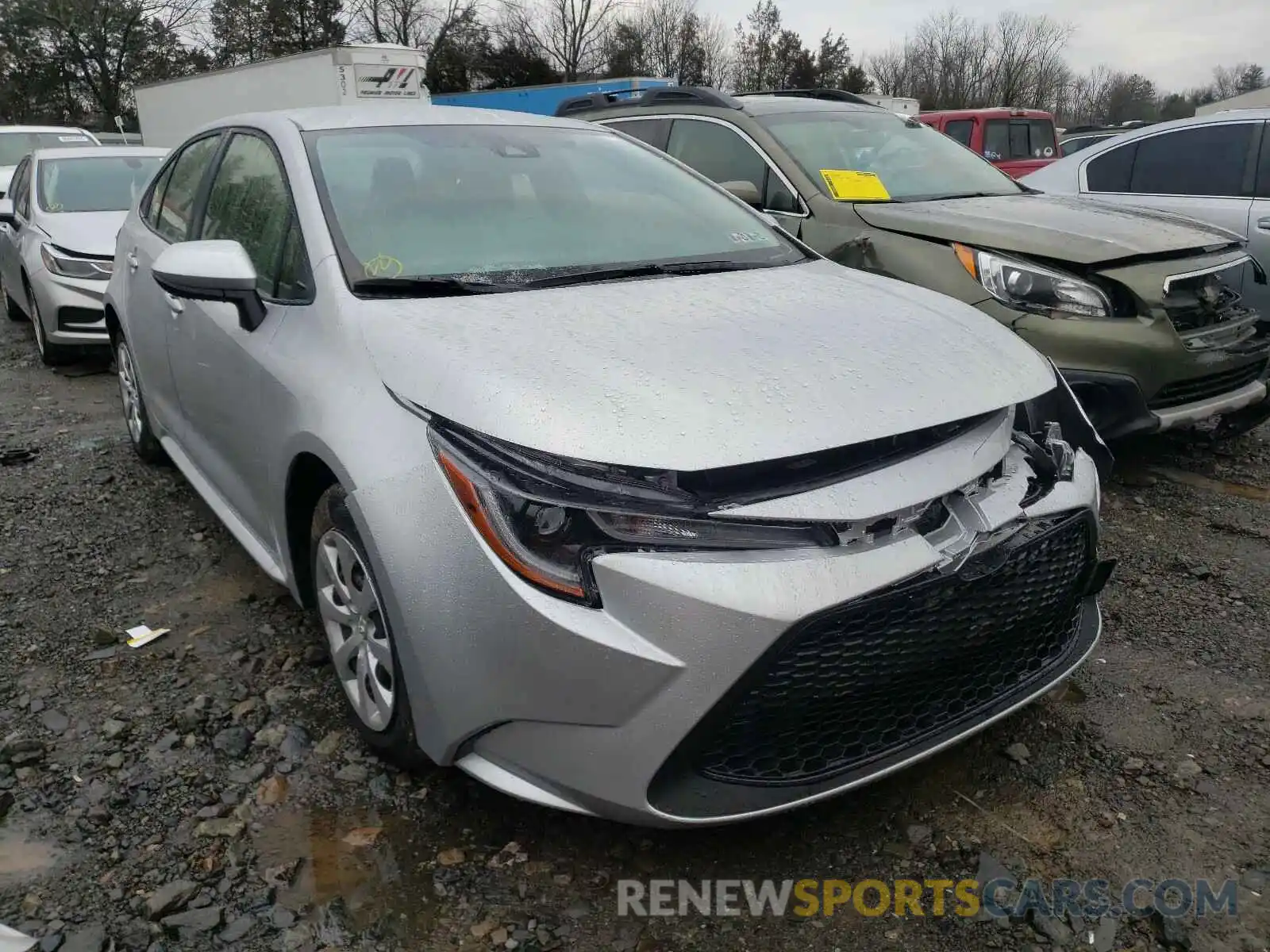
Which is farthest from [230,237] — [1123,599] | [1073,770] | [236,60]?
[236,60]

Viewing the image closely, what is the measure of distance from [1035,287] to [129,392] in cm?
399

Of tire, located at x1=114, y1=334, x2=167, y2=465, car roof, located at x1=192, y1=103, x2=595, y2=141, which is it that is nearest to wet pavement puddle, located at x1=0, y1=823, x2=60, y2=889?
car roof, located at x1=192, y1=103, x2=595, y2=141

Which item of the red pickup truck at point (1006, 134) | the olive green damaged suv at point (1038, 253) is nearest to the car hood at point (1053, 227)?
the olive green damaged suv at point (1038, 253)

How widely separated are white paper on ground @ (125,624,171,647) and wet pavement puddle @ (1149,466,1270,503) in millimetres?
4072

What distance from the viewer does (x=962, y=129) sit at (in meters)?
12.9

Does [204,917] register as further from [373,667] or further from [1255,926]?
[1255,926]

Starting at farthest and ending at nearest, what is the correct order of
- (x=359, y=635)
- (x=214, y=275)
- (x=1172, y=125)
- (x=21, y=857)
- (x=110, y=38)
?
(x=110, y=38)
(x=1172, y=125)
(x=214, y=275)
(x=359, y=635)
(x=21, y=857)

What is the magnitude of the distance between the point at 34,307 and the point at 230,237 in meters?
4.72

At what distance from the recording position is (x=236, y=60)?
145 feet

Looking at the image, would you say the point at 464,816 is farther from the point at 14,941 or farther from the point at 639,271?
the point at 639,271

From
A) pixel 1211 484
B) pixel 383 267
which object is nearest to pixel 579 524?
pixel 383 267

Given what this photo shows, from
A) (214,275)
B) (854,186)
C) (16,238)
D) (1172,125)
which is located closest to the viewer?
(214,275)

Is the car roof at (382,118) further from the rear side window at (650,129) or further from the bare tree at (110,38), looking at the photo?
the bare tree at (110,38)

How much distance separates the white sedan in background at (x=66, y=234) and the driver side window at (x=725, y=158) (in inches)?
149
